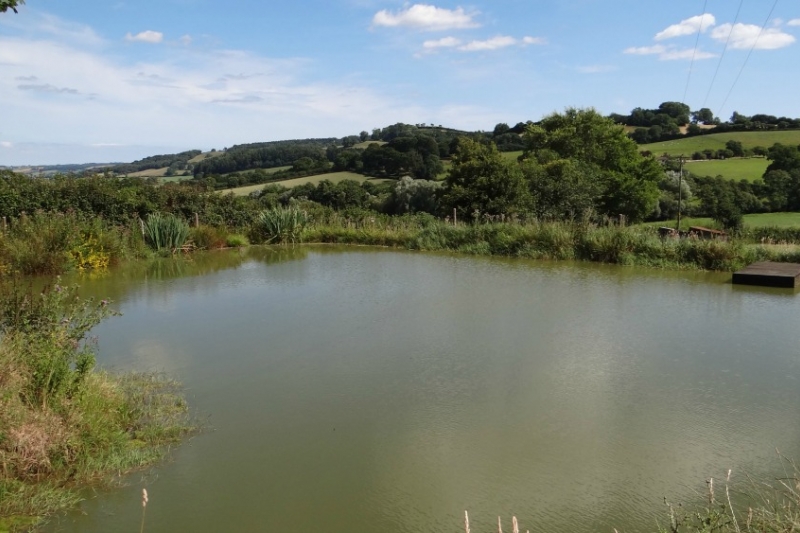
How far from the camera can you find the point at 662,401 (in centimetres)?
500

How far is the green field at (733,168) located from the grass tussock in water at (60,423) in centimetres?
3044

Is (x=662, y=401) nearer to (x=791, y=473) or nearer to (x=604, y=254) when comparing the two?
(x=791, y=473)

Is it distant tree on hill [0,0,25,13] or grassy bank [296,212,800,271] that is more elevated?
distant tree on hill [0,0,25,13]

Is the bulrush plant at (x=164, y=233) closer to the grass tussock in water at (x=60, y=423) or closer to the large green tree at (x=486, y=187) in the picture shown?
the large green tree at (x=486, y=187)

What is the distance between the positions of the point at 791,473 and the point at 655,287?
5.99m

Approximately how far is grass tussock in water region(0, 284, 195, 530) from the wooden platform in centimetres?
853

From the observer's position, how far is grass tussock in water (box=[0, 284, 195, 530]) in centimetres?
358

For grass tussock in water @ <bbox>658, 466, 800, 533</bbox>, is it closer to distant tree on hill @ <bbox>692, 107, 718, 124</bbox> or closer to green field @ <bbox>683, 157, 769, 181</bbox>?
green field @ <bbox>683, 157, 769, 181</bbox>

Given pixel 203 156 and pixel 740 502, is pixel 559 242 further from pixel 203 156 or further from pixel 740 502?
pixel 203 156

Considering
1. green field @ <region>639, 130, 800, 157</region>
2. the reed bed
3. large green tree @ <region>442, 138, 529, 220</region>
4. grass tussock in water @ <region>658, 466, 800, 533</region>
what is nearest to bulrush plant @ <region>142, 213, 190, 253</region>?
the reed bed

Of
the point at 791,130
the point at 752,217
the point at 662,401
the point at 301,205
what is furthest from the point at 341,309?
the point at 791,130

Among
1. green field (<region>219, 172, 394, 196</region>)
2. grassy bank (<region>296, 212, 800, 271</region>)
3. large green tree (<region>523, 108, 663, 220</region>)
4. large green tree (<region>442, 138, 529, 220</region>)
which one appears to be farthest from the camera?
green field (<region>219, 172, 394, 196</region>)

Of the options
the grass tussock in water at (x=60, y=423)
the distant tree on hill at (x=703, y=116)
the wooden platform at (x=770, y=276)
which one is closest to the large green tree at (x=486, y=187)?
the wooden platform at (x=770, y=276)

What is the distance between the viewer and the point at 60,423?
3.91 meters
